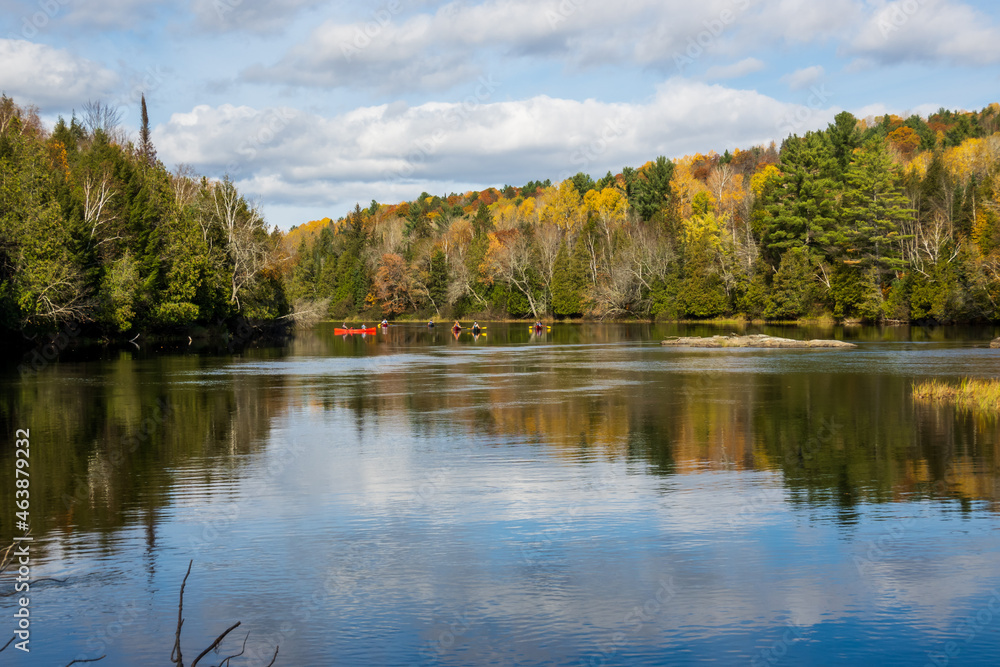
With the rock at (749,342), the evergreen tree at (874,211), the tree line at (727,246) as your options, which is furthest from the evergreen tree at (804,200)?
the rock at (749,342)

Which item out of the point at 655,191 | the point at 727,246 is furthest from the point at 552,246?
the point at 727,246

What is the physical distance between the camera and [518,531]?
14.8m

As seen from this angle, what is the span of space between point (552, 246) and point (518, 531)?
404 feet

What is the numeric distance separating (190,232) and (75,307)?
20.2m

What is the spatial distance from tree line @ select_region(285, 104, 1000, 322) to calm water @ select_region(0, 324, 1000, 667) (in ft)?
210

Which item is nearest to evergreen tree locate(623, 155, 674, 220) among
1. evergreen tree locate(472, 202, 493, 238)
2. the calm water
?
evergreen tree locate(472, 202, 493, 238)

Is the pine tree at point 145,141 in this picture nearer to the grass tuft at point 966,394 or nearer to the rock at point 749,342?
the rock at point 749,342

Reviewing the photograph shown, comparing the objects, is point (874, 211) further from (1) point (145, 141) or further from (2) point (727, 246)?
(1) point (145, 141)

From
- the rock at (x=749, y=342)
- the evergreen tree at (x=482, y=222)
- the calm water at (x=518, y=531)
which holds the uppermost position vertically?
the evergreen tree at (x=482, y=222)

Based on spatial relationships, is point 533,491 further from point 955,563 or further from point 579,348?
point 579,348

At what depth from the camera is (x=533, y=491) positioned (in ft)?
58.0

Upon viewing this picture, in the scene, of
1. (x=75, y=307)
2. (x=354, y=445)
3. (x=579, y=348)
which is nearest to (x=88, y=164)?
(x=75, y=307)

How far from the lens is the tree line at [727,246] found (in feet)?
304

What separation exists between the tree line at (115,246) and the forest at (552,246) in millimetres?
195
